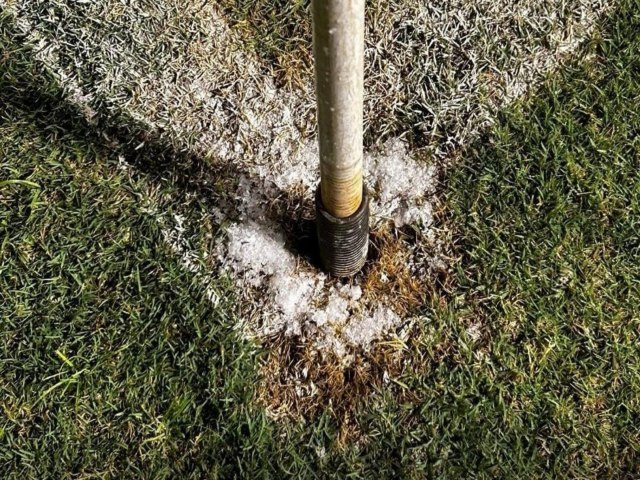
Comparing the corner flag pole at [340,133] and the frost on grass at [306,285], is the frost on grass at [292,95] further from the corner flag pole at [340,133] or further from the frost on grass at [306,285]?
the corner flag pole at [340,133]

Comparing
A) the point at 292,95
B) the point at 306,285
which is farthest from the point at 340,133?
the point at 292,95

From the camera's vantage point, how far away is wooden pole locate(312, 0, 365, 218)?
5.16 feet

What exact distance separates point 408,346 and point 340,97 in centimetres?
110

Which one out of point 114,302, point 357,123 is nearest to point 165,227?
point 114,302

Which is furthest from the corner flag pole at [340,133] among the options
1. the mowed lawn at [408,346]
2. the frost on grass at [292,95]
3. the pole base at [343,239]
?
the mowed lawn at [408,346]

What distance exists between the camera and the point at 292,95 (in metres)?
2.93

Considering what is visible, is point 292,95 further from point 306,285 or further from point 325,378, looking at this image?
point 325,378

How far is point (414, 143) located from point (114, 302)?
1.23 meters

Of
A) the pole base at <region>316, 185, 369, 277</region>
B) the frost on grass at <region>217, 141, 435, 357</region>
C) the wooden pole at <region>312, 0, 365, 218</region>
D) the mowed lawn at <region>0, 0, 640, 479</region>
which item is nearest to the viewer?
the wooden pole at <region>312, 0, 365, 218</region>

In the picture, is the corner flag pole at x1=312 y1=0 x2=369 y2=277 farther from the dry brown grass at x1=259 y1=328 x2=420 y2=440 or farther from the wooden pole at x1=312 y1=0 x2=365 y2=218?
the dry brown grass at x1=259 y1=328 x2=420 y2=440

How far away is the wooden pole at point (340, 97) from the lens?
1.57 m

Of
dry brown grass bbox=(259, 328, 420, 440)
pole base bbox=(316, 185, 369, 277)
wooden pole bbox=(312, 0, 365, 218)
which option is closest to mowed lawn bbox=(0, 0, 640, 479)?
dry brown grass bbox=(259, 328, 420, 440)

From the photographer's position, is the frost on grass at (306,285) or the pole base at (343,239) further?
the frost on grass at (306,285)

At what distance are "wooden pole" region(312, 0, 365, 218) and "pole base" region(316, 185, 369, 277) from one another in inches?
1.0
